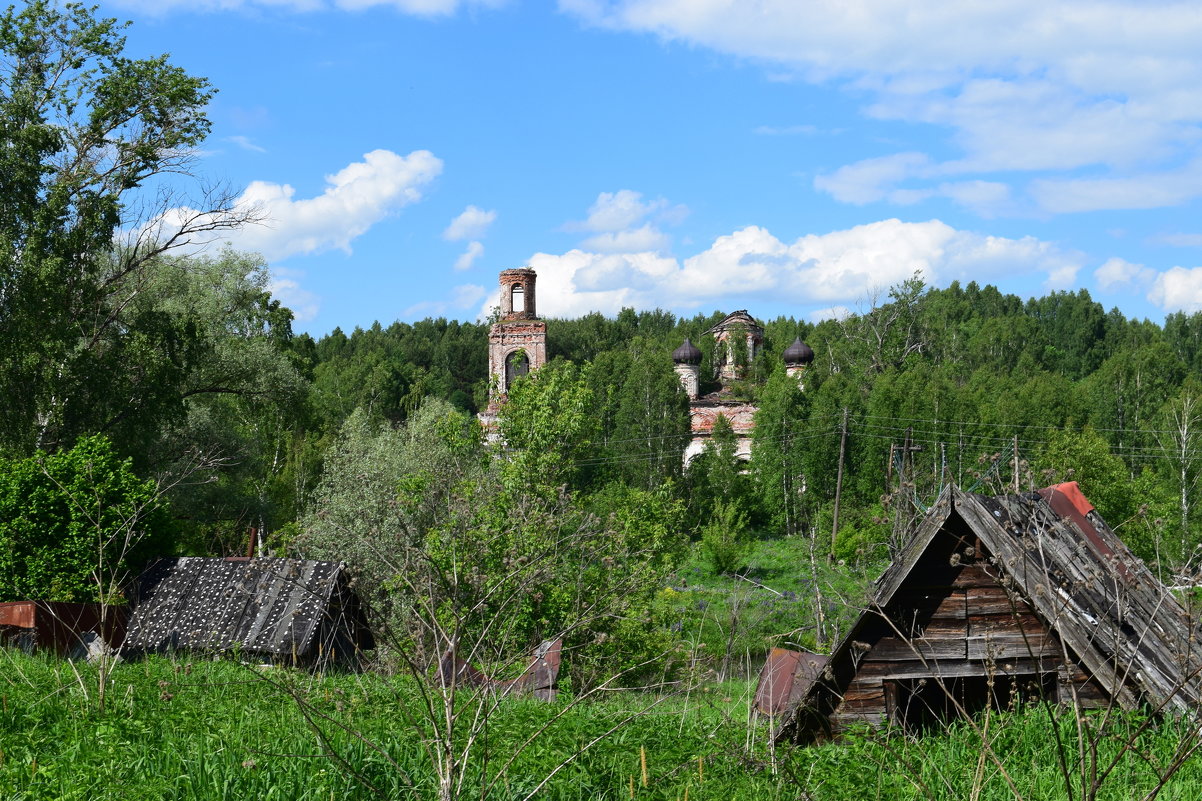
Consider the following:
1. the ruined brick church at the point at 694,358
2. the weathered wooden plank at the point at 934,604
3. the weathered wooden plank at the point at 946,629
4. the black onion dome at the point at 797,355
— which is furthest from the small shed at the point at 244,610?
the black onion dome at the point at 797,355

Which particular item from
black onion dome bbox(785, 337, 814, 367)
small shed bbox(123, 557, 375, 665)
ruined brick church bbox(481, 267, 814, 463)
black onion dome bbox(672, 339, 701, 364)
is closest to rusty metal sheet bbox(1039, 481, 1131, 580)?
small shed bbox(123, 557, 375, 665)

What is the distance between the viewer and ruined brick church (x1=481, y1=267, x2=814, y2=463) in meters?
42.8

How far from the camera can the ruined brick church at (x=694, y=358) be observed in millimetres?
42844

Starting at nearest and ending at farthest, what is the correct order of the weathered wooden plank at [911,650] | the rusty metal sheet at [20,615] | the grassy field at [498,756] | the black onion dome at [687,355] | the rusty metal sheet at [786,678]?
the grassy field at [498,756] → the rusty metal sheet at [786,678] → the weathered wooden plank at [911,650] → the rusty metal sheet at [20,615] → the black onion dome at [687,355]

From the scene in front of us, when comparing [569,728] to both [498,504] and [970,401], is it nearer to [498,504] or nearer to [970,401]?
[498,504]

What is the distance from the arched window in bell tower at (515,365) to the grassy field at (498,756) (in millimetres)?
35662

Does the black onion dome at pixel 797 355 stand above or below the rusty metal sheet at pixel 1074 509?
above

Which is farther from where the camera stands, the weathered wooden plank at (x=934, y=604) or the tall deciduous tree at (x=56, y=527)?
the tall deciduous tree at (x=56, y=527)

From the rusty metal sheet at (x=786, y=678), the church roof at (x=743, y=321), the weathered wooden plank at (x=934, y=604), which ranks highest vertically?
the church roof at (x=743, y=321)

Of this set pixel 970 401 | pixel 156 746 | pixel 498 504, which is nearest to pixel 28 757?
pixel 156 746

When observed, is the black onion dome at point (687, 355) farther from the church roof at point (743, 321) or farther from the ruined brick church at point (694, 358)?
the church roof at point (743, 321)

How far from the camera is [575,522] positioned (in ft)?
58.8

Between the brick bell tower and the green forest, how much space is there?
504 centimetres

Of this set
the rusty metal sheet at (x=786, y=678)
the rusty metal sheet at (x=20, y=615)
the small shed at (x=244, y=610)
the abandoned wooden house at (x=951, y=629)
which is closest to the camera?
the abandoned wooden house at (x=951, y=629)
